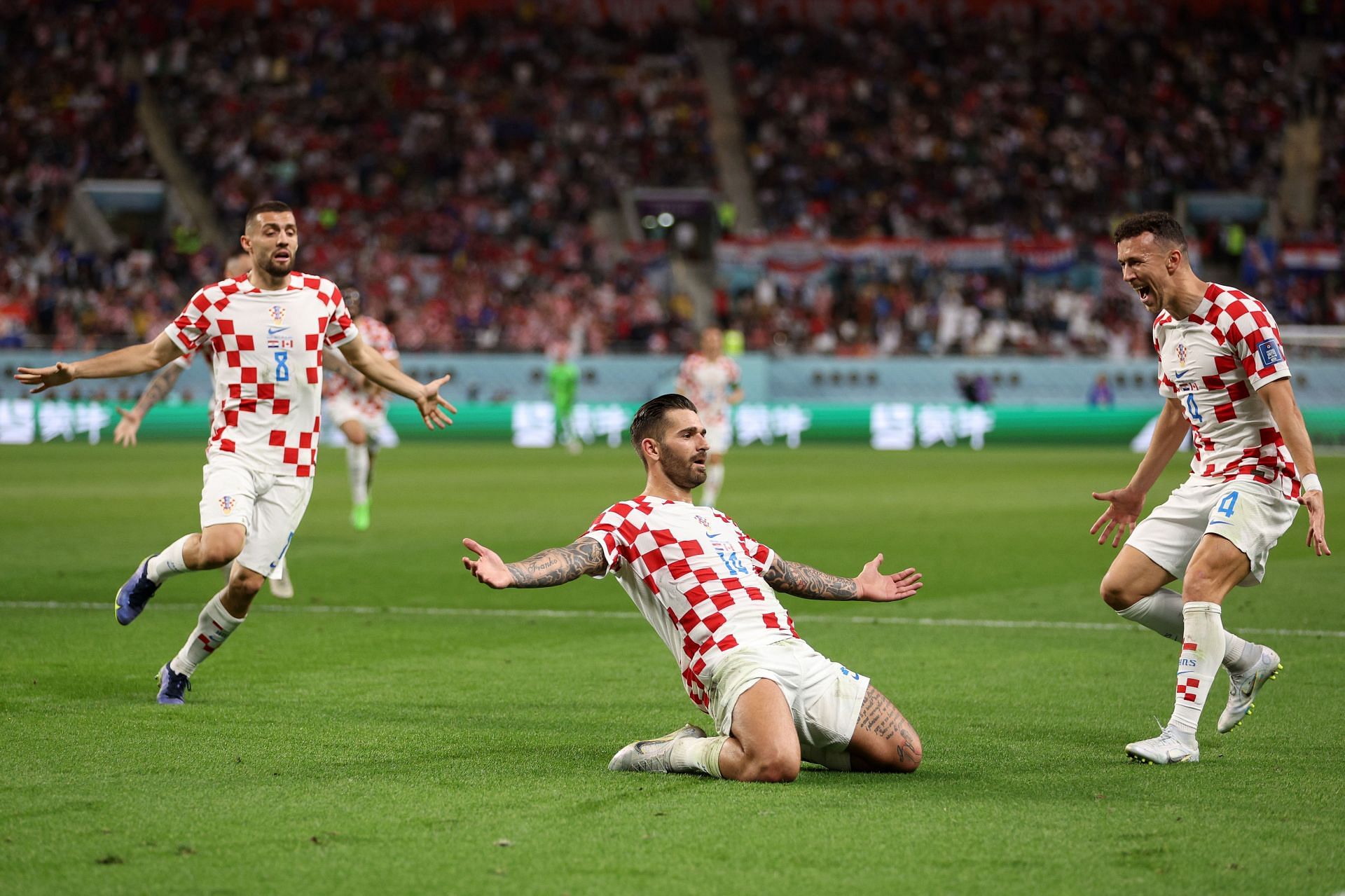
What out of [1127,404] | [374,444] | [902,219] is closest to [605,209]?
[902,219]

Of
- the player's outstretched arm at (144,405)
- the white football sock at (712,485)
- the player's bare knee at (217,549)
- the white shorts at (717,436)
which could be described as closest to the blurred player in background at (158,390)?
the player's outstretched arm at (144,405)

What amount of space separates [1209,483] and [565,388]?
24.8 m

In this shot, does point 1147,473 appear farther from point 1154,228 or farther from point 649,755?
point 649,755

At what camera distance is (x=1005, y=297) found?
123 feet

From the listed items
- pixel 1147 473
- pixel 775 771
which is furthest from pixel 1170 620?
pixel 775 771

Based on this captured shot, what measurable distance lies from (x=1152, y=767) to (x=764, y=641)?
157 cm

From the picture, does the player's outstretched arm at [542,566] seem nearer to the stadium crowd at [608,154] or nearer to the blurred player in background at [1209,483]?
the blurred player in background at [1209,483]

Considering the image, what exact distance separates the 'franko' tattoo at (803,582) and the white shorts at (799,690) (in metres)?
0.41

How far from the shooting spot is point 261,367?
7426 millimetres

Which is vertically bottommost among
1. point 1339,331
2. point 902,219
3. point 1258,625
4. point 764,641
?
point 1258,625

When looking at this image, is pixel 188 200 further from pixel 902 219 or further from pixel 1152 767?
pixel 1152 767

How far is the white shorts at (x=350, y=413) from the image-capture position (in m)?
15.3

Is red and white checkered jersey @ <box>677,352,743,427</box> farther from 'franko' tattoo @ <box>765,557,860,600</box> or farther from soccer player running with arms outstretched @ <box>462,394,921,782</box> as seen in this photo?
soccer player running with arms outstretched @ <box>462,394,921,782</box>

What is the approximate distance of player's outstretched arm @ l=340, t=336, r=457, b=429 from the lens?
7.56 m
